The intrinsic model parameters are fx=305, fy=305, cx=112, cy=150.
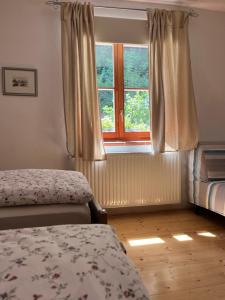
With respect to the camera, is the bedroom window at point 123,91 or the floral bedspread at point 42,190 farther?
the bedroom window at point 123,91

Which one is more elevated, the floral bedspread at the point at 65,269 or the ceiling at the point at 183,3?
the ceiling at the point at 183,3

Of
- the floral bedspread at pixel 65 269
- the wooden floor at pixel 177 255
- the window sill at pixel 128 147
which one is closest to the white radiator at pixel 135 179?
the window sill at pixel 128 147

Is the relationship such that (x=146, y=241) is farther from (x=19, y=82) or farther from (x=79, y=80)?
(x=19, y=82)

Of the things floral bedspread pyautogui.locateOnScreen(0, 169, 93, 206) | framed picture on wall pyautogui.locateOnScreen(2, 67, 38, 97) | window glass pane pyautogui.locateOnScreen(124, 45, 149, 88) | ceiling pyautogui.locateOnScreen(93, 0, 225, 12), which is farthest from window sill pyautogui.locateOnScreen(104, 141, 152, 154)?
ceiling pyautogui.locateOnScreen(93, 0, 225, 12)

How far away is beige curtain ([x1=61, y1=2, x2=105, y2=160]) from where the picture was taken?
10.6ft

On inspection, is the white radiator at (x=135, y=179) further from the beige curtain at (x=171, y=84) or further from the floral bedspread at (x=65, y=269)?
the floral bedspread at (x=65, y=269)

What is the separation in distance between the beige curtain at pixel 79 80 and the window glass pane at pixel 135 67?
1.68ft

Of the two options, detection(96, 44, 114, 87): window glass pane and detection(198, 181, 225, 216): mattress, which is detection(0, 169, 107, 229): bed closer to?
detection(198, 181, 225, 216): mattress

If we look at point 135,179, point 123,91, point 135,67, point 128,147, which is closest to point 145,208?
point 135,179

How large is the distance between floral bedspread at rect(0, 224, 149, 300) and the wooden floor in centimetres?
96

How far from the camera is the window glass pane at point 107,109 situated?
3588 mm

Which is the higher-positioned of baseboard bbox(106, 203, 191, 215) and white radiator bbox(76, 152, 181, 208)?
white radiator bbox(76, 152, 181, 208)

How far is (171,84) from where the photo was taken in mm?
3523

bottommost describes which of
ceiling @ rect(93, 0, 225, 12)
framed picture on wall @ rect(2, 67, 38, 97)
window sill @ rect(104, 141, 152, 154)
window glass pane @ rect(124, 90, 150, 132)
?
window sill @ rect(104, 141, 152, 154)
